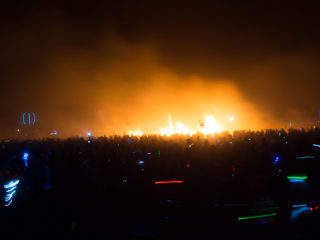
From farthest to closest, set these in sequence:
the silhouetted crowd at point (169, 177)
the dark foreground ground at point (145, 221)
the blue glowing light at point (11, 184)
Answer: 1. the blue glowing light at point (11, 184)
2. the silhouetted crowd at point (169, 177)
3. the dark foreground ground at point (145, 221)

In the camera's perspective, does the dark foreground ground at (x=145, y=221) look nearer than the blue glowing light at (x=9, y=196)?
Yes

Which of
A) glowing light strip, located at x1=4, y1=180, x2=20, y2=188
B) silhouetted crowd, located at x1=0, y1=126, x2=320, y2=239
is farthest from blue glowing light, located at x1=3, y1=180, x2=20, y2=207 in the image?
silhouetted crowd, located at x1=0, y1=126, x2=320, y2=239

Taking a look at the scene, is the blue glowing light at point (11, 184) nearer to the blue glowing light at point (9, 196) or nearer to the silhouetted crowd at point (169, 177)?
the blue glowing light at point (9, 196)

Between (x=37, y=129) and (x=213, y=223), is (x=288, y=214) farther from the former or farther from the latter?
(x=37, y=129)

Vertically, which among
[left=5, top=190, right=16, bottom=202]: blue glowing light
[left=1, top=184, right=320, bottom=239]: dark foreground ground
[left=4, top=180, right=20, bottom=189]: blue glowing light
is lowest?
[left=1, top=184, right=320, bottom=239]: dark foreground ground

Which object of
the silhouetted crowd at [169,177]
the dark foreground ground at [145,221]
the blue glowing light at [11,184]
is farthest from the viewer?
the blue glowing light at [11,184]

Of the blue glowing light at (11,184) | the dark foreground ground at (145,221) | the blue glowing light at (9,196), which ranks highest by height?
the blue glowing light at (11,184)

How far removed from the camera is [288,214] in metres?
6.17

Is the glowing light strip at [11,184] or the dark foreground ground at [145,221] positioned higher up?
the glowing light strip at [11,184]

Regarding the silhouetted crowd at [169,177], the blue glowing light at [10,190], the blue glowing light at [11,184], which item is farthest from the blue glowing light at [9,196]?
the silhouetted crowd at [169,177]

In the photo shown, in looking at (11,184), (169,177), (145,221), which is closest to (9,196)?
(11,184)

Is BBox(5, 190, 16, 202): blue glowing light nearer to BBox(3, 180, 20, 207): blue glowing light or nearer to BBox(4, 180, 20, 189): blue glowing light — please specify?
BBox(3, 180, 20, 207): blue glowing light

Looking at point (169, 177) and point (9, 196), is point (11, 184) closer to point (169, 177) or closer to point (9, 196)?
point (9, 196)

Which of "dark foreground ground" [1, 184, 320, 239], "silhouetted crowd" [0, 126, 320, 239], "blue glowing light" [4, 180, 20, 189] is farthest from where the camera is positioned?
"blue glowing light" [4, 180, 20, 189]
